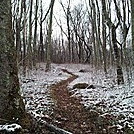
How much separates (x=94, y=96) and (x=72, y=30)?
40782 mm

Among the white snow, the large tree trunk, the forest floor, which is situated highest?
the large tree trunk

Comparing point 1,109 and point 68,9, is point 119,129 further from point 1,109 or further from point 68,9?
point 68,9

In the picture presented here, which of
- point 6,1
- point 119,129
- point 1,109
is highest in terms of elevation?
point 6,1

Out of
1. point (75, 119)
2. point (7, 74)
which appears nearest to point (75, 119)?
point (75, 119)

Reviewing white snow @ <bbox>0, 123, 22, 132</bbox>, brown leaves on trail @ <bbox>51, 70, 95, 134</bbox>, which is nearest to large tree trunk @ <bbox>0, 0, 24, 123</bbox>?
white snow @ <bbox>0, 123, 22, 132</bbox>

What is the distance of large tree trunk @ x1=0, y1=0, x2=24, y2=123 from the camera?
5.11 m

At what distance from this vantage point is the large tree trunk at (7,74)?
16.8ft

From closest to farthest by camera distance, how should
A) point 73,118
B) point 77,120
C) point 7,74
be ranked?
point 7,74 → point 77,120 → point 73,118

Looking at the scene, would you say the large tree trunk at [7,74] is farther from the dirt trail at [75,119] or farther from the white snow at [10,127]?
the dirt trail at [75,119]

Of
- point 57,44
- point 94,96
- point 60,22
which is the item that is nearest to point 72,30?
point 60,22

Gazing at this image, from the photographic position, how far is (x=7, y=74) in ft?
17.1

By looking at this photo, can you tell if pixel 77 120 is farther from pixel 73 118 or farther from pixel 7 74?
pixel 7 74

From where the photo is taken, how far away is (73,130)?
248 inches

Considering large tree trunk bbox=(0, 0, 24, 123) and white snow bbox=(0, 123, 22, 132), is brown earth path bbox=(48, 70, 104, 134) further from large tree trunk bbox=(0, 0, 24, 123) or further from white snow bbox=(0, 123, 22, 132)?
white snow bbox=(0, 123, 22, 132)
